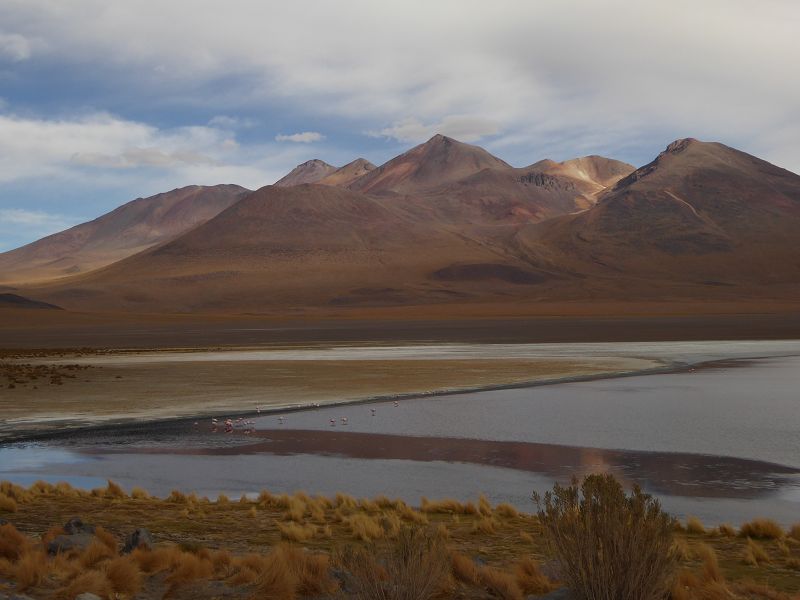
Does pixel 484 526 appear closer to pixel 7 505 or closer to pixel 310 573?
pixel 310 573

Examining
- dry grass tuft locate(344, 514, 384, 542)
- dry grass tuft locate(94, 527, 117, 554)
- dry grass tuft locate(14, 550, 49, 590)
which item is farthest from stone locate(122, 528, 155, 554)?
dry grass tuft locate(344, 514, 384, 542)

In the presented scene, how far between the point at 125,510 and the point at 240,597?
231 inches

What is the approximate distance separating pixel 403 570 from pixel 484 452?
1267 cm

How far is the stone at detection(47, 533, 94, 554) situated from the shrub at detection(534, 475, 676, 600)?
5.31 metres

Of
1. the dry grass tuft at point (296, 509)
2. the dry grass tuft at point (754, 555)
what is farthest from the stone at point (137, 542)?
the dry grass tuft at point (754, 555)

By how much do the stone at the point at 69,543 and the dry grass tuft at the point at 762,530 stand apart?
318 inches

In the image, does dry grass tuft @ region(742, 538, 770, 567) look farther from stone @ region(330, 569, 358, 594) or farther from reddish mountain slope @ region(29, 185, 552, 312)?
reddish mountain slope @ region(29, 185, 552, 312)

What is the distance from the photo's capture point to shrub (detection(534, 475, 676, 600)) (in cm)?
681

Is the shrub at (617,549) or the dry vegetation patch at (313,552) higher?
the shrub at (617,549)

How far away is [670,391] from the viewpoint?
30.5 metres

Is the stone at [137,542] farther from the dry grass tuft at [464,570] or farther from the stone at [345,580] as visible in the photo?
the dry grass tuft at [464,570]

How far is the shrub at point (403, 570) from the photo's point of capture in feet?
22.6

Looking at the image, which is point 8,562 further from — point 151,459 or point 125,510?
point 151,459

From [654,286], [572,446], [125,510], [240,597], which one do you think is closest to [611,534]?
[240,597]
